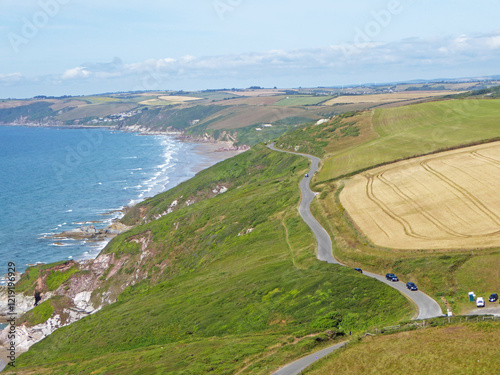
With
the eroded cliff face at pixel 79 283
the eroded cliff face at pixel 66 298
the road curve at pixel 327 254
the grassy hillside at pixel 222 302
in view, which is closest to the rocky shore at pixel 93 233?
the grassy hillside at pixel 222 302

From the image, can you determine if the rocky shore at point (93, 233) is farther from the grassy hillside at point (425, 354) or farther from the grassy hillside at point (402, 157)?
the grassy hillside at point (425, 354)

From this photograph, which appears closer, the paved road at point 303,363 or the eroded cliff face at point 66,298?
the paved road at point 303,363

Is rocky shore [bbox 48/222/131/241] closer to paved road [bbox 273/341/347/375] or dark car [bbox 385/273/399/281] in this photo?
dark car [bbox 385/273/399/281]

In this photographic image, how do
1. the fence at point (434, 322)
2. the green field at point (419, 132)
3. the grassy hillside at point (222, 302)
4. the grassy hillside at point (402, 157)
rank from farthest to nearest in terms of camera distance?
the green field at point (419, 132)
the grassy hillside at point (402, 157)
the grassy hillside at point (222, 302)
the fence at point (434, 322)

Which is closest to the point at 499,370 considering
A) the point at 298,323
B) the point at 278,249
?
the point at 298,323

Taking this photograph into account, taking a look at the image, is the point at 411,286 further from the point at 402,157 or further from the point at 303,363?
the point at 402,157

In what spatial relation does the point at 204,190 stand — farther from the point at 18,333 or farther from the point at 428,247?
the point at 428,247
